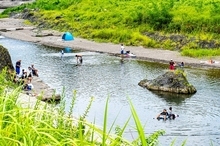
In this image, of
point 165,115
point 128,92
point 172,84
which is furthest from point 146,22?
point 165,115

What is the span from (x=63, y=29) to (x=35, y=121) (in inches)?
2152

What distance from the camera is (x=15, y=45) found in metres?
50.6

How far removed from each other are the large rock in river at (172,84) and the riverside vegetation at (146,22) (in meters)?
12.3

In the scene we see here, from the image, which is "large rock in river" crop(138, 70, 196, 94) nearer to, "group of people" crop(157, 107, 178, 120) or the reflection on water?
the reflection on water

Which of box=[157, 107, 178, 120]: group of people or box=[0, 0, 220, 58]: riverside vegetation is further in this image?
box=[0, 0, 220, 58]: riverside vegetation

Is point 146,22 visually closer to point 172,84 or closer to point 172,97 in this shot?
point 172,84

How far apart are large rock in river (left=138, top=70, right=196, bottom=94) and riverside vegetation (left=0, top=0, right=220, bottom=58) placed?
1227 centimetres

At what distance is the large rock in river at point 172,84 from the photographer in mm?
31500

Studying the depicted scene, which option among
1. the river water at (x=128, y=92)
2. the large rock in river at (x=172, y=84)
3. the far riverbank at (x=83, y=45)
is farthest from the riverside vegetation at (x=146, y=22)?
the large rock in river at (x=172, y=84)

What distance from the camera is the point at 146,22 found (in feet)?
179

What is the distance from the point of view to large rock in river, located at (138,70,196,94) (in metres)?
31.5

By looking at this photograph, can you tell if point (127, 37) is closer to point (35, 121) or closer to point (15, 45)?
point (15, 45)

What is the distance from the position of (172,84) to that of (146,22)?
23.4 meters

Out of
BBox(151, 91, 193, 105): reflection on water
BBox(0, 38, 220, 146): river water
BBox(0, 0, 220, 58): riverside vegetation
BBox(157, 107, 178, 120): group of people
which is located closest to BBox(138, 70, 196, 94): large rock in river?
BBox(151, 91, 193, 105): reflection on water
